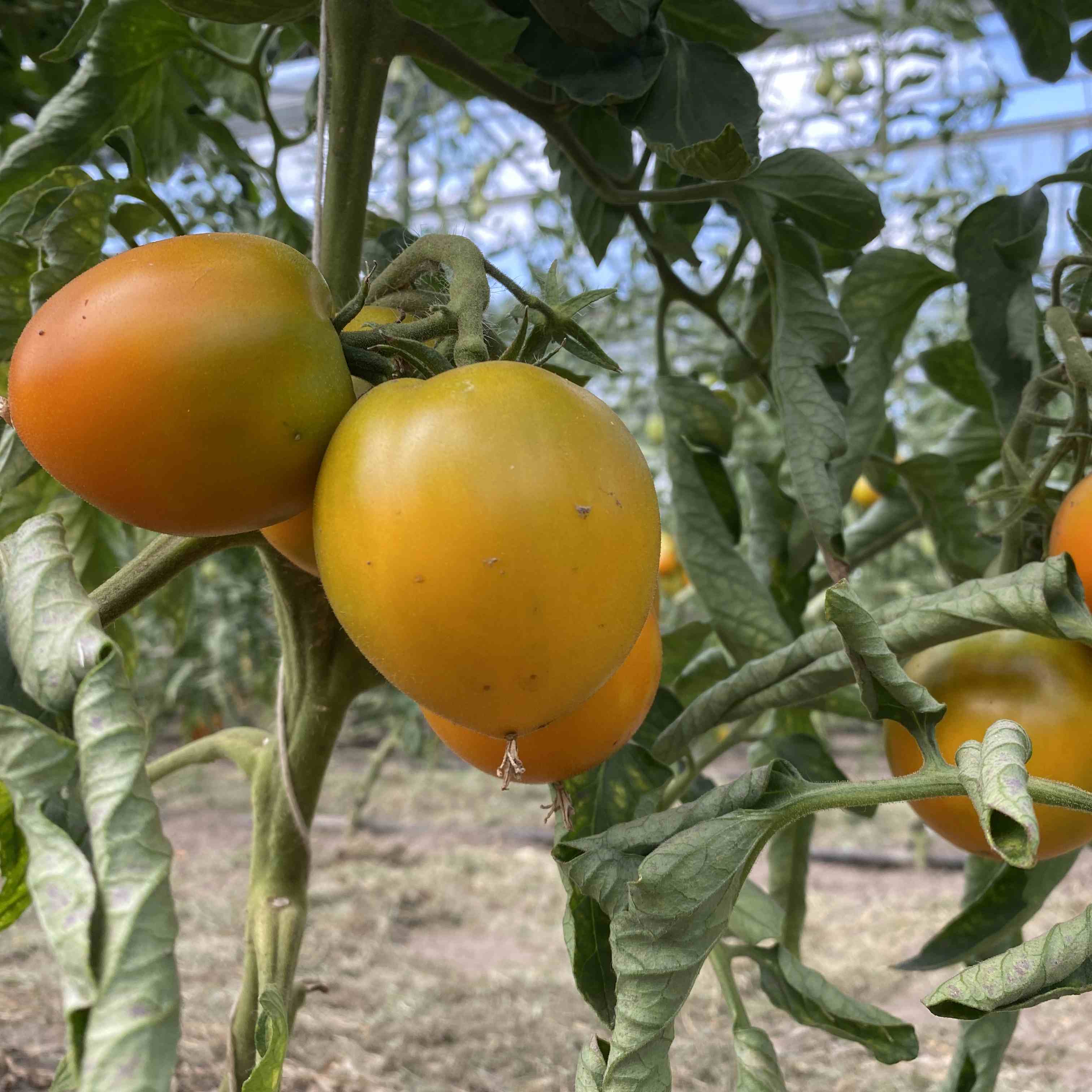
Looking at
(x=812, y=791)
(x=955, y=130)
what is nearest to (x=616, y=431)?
(x=812, y=791)

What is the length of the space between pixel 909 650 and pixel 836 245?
286 mm

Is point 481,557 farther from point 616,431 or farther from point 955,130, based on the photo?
point 955,130

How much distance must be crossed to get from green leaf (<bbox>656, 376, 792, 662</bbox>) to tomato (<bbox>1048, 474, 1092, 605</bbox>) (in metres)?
0.17

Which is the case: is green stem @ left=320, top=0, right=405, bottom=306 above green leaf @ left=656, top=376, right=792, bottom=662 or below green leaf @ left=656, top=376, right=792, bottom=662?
above

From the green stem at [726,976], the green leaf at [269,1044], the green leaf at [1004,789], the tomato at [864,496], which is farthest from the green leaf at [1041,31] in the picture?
the tomato at [864,496]

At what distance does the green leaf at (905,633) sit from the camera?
473 mm

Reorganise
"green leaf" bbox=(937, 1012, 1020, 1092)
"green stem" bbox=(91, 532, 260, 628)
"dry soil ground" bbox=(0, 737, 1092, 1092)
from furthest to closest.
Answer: "dry soil ground" bbox=(0, 737, 1092, 1092), "green leaf" bbox=(937, 1012, 1020, 1092), "green stem" bbox=(91, 532, 260, 628)

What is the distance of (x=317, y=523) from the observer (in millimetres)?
383

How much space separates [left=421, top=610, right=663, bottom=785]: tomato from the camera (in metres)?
0.44

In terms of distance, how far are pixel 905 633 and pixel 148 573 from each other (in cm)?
37

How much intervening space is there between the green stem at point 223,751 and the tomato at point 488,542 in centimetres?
33

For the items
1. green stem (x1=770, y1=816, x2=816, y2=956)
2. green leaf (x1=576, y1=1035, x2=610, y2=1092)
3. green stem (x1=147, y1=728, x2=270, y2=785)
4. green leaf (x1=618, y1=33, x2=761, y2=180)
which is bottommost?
green stem (x1=770, y1=816, x2=816, y2=956)

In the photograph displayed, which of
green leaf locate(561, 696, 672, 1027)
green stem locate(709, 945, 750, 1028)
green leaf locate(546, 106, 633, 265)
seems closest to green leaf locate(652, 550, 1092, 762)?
green leaf locate(561, 696, 672, 1027)

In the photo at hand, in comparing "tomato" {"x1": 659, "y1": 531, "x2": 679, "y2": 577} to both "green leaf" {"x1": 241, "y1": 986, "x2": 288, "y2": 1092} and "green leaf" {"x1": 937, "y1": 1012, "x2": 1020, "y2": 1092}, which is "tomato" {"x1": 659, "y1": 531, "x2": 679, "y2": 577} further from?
"green leaf" {"x1": 241, "y1": 986, "x2": 288, "y2": 1092}
